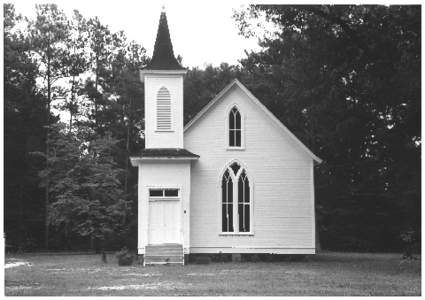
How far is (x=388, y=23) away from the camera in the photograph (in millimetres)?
22438

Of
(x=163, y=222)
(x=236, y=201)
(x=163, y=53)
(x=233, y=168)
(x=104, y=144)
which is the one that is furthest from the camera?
(x=104, y=144)

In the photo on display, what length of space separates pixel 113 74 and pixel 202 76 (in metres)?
6.10

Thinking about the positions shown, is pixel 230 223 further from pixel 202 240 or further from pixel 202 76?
pixel 202 76

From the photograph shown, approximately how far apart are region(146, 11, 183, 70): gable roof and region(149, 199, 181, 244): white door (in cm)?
549

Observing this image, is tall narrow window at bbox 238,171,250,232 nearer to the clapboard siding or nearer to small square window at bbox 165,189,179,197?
the clapboard siding

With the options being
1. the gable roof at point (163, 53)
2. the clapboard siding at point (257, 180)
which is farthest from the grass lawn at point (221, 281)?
the gable roof at point (163, 53)

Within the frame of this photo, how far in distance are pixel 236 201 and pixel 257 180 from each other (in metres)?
1.22

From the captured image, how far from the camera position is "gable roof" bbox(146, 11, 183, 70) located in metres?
29.2

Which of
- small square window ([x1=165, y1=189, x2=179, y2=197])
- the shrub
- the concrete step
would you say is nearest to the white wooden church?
small square window ([x1=165, y1=189, x2=179, y2=197])

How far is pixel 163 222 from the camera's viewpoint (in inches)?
1105

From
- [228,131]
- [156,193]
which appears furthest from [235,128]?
[156,193]

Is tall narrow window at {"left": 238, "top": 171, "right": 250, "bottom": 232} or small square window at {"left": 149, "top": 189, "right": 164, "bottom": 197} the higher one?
small square window at {"left": 149, "top": 189, "right": 164, "bottom": 197}

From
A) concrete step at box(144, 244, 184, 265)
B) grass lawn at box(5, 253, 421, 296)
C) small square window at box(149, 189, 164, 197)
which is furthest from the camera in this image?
small square window at box(149, 189, 164, 197)

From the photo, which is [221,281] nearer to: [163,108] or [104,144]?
[163,108]
